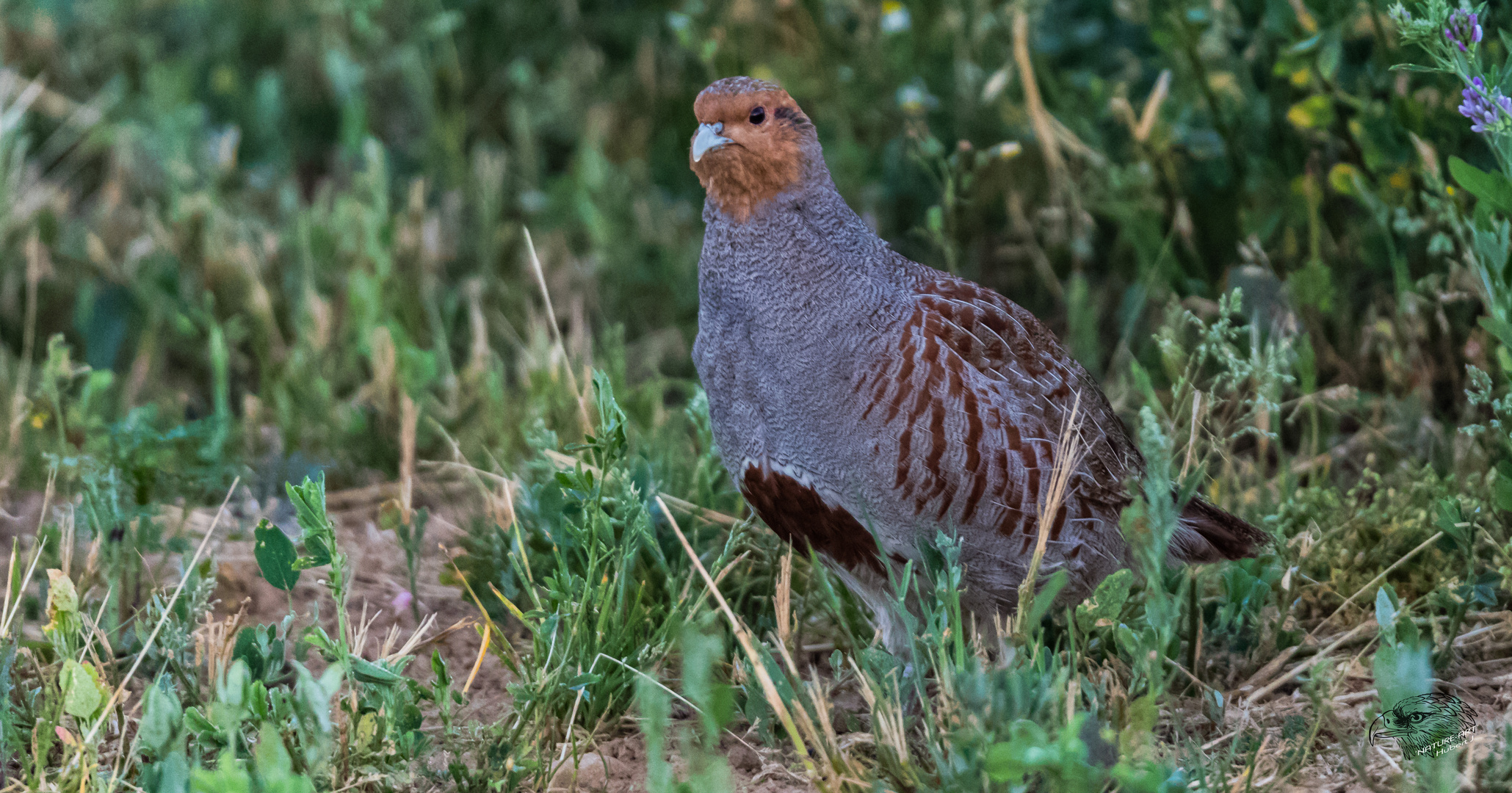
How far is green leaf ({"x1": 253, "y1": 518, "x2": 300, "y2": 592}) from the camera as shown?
8.54 feet

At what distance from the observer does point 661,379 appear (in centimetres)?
376

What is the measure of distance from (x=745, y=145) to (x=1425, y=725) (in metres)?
1.55

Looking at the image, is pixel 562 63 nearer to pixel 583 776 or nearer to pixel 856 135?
pixel 856 135

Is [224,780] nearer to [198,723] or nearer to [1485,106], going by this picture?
[198,723]

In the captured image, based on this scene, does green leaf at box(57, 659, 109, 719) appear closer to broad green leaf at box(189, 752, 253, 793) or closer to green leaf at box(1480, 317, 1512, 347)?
broad green leaf at box(189, 752, 253, 793)

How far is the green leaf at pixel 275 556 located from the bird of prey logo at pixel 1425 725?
1.94 m

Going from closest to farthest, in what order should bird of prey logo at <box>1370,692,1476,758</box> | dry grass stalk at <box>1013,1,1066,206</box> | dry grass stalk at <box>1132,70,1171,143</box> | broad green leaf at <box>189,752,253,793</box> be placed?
broad green leaf at <box>189,752,253,793</box>, bird of prey logo at <box>1370,692,1476,758</box>, dry grass stalk at <box>1132,70,1171,143</box>, dry grass stalk at <box>1013,1,1066,206</box>

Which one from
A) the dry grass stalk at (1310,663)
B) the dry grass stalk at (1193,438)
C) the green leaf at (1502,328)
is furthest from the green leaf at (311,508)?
the green leaf at (1502,328)

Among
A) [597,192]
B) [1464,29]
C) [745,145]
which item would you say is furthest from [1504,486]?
[597,192]

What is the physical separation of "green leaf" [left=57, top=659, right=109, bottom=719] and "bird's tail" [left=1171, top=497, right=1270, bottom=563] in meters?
1.94

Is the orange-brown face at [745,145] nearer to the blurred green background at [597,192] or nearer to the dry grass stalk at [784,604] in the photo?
the dry grass stalk at [784,604]

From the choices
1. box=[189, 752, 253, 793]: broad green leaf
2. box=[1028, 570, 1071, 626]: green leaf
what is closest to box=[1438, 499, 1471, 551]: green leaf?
box=[1028, 570, 1071, 626]: green leaf

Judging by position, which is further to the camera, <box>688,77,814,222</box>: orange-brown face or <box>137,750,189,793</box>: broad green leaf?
<box>688,77,814,222</box>: orange-brown face

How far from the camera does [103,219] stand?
5.00 metres
